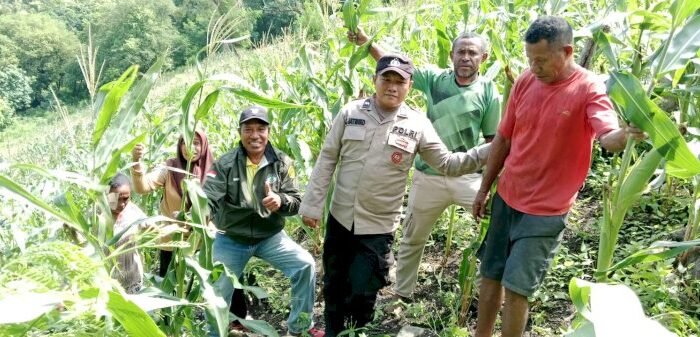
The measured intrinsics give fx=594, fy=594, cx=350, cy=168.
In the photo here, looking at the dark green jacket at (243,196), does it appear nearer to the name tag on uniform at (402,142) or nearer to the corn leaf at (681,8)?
the name tag on uniform at (402,142)

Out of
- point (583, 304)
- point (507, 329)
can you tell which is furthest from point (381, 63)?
point (583, 304)

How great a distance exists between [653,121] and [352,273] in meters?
1.61

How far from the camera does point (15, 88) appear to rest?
40.6 meters

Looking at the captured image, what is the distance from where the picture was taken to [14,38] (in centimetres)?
4725

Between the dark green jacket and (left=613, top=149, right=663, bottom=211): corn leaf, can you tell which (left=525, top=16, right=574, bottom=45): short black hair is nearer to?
(left=613, top=149, right=663, bottom=211): corn leaf

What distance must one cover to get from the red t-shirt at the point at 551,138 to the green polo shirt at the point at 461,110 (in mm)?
630

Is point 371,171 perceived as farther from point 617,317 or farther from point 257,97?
point 617,317

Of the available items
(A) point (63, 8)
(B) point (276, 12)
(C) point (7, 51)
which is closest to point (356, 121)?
(B) point (276, 12)

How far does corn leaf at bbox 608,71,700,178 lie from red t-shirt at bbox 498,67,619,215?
0.30 metres

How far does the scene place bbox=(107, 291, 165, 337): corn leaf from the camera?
1.25m

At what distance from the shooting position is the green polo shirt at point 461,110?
3205 mm

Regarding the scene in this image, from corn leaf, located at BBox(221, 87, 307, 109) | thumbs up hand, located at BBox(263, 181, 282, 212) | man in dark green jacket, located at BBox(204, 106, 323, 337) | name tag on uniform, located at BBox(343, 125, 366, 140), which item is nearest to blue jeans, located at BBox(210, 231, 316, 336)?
man in dark green jacket, located at BBox(204, 106, 323, 337)

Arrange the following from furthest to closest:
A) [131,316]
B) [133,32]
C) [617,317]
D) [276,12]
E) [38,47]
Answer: [38,47], [133,32], [276,12], [131,316], [617,317]

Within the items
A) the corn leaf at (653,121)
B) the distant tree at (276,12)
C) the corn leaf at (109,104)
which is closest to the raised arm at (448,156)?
the corn leaf at (653,121)
